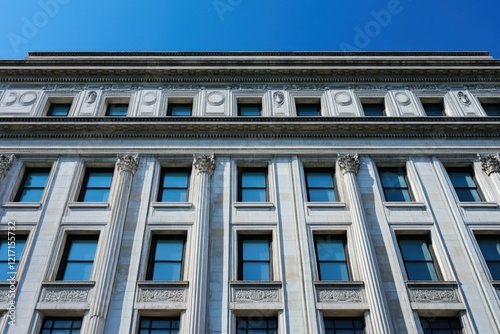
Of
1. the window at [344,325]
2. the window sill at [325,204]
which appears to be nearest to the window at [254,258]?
the window sill at [325,204]

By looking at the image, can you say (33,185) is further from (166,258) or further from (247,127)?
(247,127)

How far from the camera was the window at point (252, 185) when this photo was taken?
68.5ft

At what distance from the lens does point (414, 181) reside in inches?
834

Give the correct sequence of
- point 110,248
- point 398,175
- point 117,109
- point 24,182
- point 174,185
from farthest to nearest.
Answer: point 117,109 < point 398,175 < point 174,185 < point 24,182 < point 110,248

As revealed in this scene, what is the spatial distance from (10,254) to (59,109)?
8866 mm

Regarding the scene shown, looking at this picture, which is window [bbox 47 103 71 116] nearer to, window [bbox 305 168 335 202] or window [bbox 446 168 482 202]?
window [bbox 305 168 335 202]

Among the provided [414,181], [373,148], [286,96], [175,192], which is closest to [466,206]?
[414,181]

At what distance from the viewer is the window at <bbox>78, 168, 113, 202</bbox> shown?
20719 mm

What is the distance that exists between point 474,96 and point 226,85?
12.9 m

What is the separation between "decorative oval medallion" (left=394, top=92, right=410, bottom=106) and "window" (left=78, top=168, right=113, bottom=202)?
1467cm

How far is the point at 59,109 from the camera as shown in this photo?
24.5m

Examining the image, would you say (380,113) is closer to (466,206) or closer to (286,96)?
(286,96)

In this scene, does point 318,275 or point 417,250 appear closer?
point 318,275

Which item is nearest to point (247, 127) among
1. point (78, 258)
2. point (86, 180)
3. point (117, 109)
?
point (117, 109)
